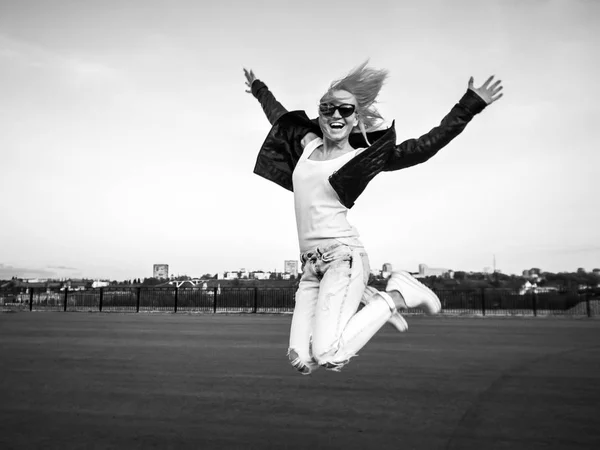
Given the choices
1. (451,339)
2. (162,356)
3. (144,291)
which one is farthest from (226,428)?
(144,291)

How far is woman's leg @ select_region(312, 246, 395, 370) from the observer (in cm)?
284

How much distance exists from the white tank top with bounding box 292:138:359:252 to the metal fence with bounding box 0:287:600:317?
2432cm

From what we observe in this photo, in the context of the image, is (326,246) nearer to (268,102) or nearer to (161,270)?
(268,102)

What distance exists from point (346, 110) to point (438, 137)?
567mm

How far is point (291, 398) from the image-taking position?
6363mm

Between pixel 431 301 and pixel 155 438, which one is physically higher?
pixel 431 301

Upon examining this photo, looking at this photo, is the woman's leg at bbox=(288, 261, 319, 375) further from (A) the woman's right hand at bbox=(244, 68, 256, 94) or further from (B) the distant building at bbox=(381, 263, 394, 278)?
(A) the woman's right hand at bbox=(244, 68, 256, 94)

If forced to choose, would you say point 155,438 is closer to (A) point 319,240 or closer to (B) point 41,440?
(B) point 41,440

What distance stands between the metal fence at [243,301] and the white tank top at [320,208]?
958 inches

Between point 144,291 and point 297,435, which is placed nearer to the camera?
point 297,435

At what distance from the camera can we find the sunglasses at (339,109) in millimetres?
3094

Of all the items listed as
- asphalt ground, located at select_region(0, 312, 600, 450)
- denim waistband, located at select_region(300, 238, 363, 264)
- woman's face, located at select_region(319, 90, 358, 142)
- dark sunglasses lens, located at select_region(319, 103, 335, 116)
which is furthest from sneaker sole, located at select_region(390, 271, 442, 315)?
asphalt ground, located at select_region(0, 312, 600, 450)

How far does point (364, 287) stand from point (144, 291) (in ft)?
94.6

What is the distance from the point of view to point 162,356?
984cm
